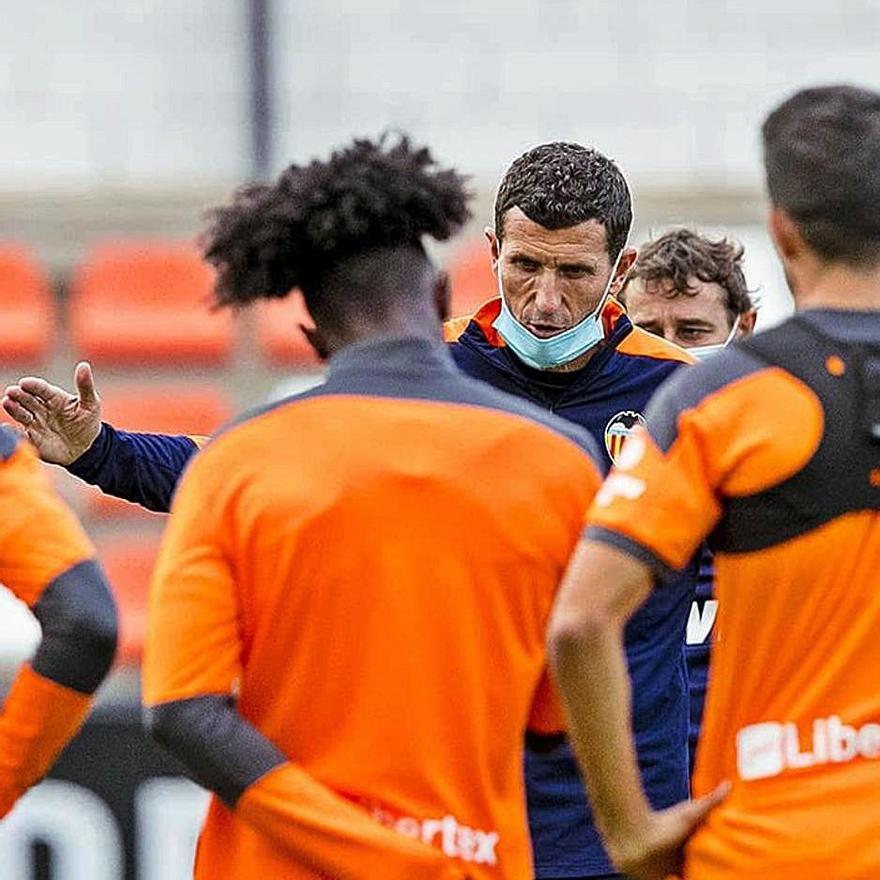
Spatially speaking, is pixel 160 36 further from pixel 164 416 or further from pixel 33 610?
pixel 33 610

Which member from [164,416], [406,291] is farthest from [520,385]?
[164,416]

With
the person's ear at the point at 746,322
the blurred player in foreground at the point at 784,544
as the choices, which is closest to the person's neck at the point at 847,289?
the blurred player in foreground at the point at 784,544

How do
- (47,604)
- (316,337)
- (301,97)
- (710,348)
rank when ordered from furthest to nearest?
(301,97) < (710,348) < (47,604) < (316,337)

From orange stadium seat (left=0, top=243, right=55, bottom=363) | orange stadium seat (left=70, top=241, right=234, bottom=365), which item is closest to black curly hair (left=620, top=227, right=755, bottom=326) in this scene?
orange stadium seat (left=70, top=241, right=234, bottom=365)

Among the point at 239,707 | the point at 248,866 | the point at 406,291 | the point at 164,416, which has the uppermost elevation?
the point at 406,291

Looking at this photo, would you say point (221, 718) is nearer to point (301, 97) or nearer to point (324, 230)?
point (324, 230)

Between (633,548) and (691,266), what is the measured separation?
2.44m

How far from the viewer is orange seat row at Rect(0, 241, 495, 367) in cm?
991

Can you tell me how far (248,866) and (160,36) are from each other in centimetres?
773

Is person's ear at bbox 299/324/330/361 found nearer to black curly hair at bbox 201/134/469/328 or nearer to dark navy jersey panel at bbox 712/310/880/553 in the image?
black curly hair at bbox 201/134/469/328

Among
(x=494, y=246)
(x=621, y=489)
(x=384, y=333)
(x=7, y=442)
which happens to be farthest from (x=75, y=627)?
(x=494, y=246)

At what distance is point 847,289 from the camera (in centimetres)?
294

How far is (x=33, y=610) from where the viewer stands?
3.35m

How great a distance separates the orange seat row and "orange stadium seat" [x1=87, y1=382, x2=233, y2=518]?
13 centimetres
